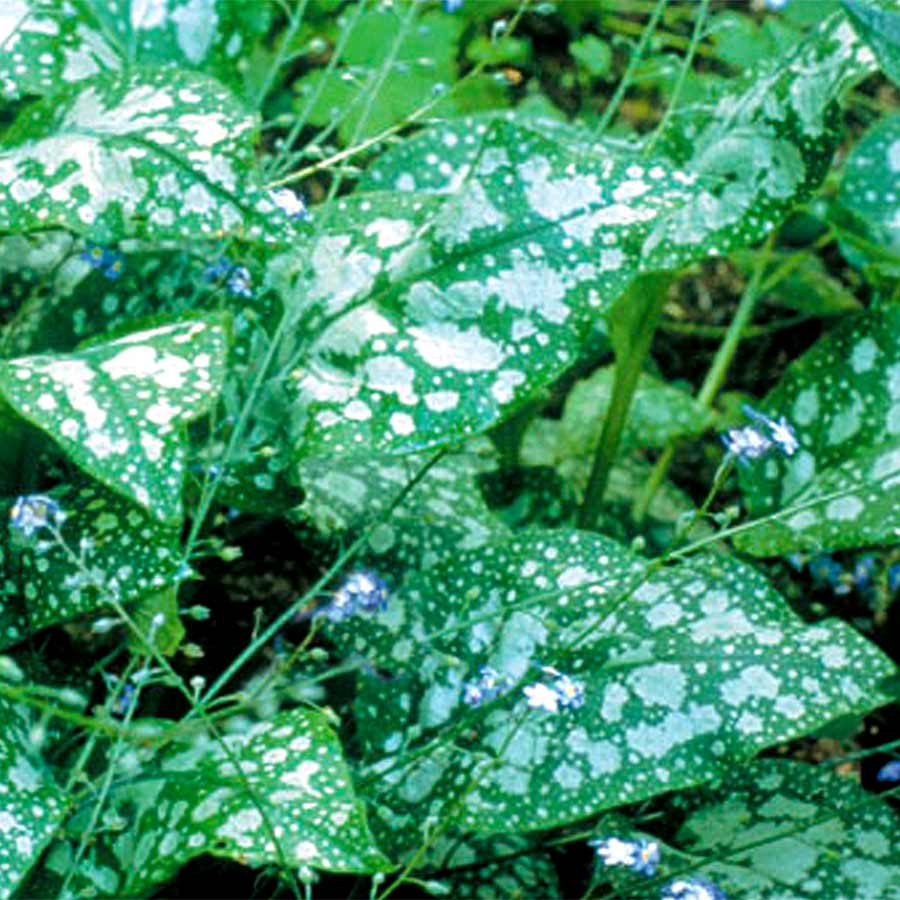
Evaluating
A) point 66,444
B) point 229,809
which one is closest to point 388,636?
point 229,809

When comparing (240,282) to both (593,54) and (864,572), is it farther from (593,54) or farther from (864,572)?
(593,54)

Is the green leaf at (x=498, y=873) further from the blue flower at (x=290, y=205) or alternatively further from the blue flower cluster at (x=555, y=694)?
the blue flower at (x=290, y=205)

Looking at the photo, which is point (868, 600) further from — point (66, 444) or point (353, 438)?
point (66, 444)

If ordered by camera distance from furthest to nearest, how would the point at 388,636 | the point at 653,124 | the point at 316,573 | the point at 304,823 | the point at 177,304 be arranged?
1. the point at 653,124
2. the point at 316,573
3. the point at 177,304
4. the point at 388,636
5. the point at 304,823

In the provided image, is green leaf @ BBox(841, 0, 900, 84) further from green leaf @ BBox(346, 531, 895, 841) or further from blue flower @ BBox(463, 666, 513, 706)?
blue flower @ BBox(463, 666, 513, 706)

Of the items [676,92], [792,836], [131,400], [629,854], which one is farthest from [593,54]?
[629,854]

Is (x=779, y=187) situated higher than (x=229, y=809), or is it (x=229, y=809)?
(x=779, y=187)
